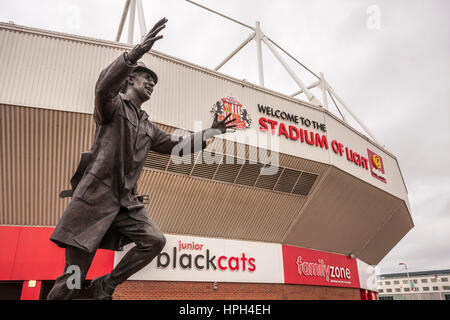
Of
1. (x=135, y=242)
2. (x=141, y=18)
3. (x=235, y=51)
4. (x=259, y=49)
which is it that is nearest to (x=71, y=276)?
(x=135, y=242)

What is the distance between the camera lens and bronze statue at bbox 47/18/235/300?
291 centimetres

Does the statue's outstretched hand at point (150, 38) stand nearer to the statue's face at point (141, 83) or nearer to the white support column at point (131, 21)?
the statue's face at point (141, 83)

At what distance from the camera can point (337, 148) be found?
1700 centimetres

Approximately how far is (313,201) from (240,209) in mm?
4032

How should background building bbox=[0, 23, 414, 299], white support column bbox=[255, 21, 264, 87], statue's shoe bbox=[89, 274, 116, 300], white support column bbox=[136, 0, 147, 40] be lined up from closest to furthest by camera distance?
statue's shoe bbox=[89, 274, 116, 300]
background building bbox=[0, 23, 414, 299]
white support column bbox=[136, 0, 147, 40]
white support column bbox=[255, 21, 264, 87]

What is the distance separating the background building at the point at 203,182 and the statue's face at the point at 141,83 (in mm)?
8628

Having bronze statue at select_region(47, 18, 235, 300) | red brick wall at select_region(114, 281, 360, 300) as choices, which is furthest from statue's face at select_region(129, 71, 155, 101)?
red brick wall at select_region(114, 281, 360, 300)

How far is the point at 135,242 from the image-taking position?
3166 mm

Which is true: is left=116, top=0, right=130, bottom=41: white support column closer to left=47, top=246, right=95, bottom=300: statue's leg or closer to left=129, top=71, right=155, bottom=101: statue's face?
left=129, top=71, right=155, bottom=101: statue's face

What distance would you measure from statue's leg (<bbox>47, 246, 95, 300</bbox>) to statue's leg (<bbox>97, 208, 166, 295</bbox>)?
279mm

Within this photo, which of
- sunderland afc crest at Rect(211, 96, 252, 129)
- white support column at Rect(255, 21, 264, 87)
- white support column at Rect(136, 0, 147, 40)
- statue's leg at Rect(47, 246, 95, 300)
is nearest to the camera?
statue's leg at Rect(47, 246, 95, 300)

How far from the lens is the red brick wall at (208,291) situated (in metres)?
12.8
